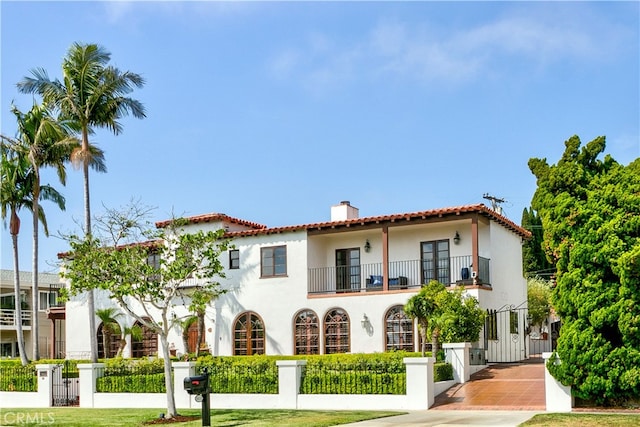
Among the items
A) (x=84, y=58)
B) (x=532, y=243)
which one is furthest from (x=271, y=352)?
(x=532, y=243)

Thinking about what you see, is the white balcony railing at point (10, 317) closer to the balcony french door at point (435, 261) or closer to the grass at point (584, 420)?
the balcony french door at point (435, 261)

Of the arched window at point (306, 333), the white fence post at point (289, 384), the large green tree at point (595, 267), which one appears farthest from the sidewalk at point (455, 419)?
the arched window at point (306, 333)

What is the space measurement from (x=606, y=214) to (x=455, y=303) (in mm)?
7517

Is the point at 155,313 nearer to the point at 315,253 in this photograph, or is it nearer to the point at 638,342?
the point at 315,253

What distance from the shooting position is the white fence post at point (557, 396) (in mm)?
18453

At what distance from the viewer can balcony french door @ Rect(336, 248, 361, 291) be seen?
32250 mm

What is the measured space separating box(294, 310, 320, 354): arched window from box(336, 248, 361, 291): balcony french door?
162cm

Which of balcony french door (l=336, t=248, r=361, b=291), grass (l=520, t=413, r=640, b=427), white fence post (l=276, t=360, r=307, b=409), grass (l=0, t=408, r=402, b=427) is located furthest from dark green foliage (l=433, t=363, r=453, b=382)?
balcony french door (l=336, t=248, r=361, b=291)

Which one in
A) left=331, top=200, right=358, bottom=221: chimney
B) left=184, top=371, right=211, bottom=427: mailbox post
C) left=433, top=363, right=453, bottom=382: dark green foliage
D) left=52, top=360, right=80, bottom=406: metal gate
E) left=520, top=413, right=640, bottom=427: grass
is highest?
left=331, top=200, right=358, bottom=221: chimney

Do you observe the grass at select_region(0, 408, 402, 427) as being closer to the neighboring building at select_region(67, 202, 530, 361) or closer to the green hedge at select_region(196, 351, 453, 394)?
the green hedge at select_region(196, 351, 453, 394)

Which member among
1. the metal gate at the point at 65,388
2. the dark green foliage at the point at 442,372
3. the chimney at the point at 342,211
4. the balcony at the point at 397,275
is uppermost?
the chimney at the point at 342,211

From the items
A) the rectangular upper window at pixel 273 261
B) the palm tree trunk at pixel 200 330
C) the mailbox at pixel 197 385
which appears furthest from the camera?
the rectangular upper window at pixel 273 261

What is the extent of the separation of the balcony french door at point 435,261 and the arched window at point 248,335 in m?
6.75

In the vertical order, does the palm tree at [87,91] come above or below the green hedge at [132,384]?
above
